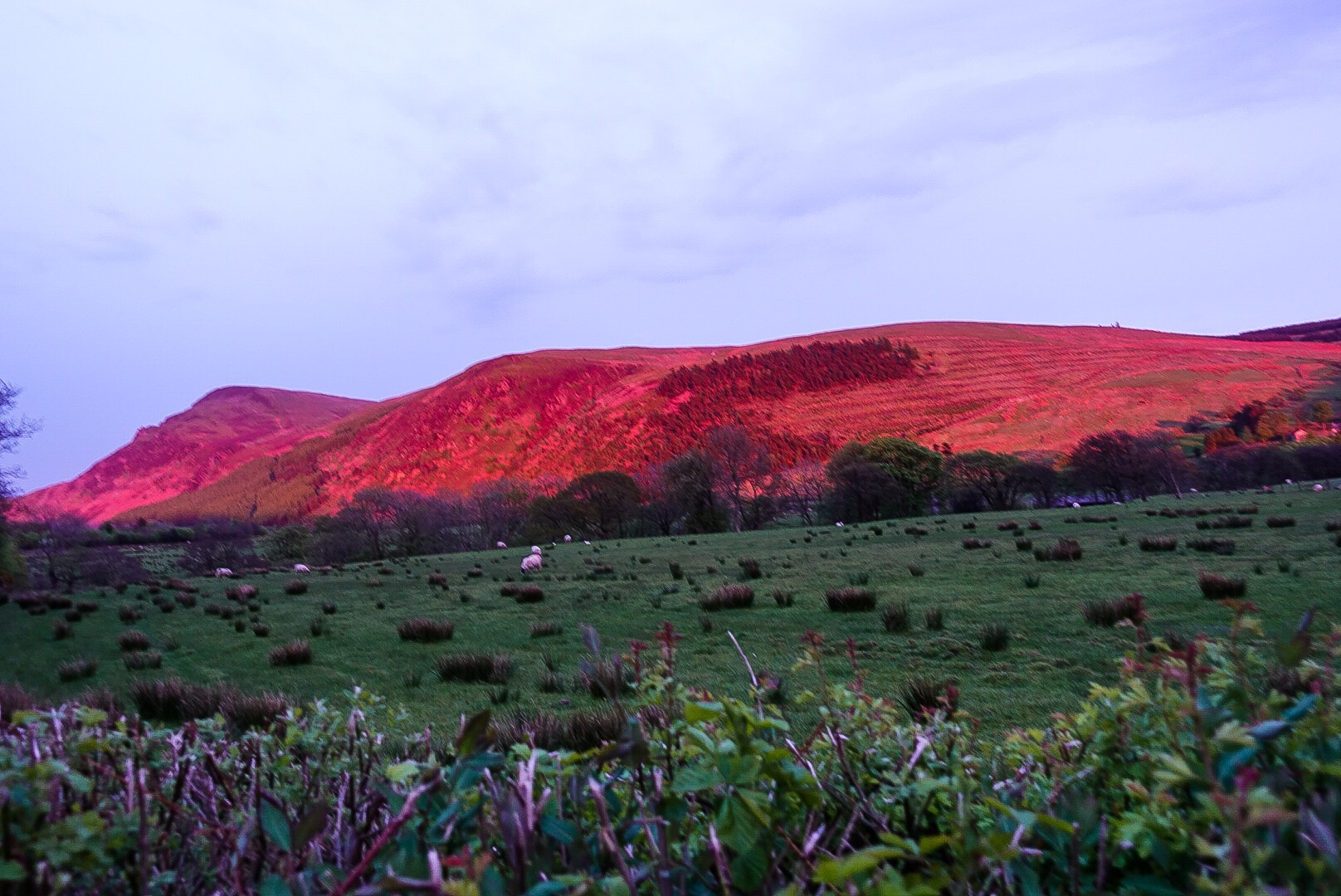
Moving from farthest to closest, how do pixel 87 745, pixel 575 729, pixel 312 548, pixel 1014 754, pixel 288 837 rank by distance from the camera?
pixel 312 548 < pixel 575 729 < pixel 1014 754 < pixel 87 745 < pixel 288 837

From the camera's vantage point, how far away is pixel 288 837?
1.20m

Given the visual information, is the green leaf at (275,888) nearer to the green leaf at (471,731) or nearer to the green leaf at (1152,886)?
the green leaf at (471,731)

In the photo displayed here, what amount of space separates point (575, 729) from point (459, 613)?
10327mm

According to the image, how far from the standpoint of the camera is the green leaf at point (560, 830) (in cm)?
125

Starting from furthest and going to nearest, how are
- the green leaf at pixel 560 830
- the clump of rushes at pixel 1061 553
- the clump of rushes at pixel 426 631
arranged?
the clump of rushes at pixel 1061 553, the clump of rushes at pixel 426 631, the green leaf at pixel 560 830

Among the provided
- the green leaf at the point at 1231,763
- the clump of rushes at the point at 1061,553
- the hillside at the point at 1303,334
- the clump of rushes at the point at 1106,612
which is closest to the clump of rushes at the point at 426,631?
the clump of rushes at the point at 1106,612

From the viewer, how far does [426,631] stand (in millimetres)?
10953

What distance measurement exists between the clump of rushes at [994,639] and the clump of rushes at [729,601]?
448 centimetres

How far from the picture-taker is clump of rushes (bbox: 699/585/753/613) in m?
11.8

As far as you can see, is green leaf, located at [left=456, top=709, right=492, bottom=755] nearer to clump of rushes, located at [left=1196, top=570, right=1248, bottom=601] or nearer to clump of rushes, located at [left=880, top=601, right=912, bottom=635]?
clump of rushes, located at [left=880, top=601, right=912, bottom=635]

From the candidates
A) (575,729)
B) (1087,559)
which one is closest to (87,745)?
(575,729)

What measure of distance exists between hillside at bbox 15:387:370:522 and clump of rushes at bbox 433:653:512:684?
139 metres

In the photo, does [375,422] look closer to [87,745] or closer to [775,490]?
[775,490]

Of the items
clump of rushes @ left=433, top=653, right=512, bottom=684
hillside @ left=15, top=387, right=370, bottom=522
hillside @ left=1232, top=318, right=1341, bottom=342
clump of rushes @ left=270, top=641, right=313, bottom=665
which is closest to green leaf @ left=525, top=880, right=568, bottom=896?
clump of rushes @ left=433, top=653, right=512, bottom=684
